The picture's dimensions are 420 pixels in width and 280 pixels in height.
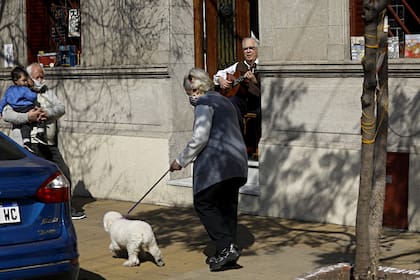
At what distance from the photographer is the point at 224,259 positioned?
8414mm

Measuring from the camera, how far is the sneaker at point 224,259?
8414 mm

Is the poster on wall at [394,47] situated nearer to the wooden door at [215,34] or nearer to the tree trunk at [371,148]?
the wooden door at [215,34]

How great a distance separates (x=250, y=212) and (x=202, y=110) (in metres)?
2.95

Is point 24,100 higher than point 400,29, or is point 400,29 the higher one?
point 400,29

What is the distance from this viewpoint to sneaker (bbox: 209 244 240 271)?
8414 mm

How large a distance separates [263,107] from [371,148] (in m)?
4.19

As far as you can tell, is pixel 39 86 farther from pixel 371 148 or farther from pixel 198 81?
pixel 371 148

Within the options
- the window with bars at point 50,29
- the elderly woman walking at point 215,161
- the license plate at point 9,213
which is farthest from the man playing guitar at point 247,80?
the license plate at point 9,213

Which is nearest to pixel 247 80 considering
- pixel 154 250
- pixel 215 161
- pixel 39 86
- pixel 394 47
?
pixel 394 47

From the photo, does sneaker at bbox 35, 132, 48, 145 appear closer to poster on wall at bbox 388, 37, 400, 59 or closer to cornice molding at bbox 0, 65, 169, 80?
cornice molding at bbox 0, 65, 169, 80

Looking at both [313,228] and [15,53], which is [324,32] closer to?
[313,228]

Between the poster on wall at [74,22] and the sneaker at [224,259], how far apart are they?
6791 millimetres

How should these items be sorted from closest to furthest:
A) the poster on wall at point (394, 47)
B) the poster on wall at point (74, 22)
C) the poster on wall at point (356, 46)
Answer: the poster on wall at point (394, 47) < the poster on wall at point (356, 46) < the poster on wall at point (74, 22)

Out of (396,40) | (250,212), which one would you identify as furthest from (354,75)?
(250,212)
